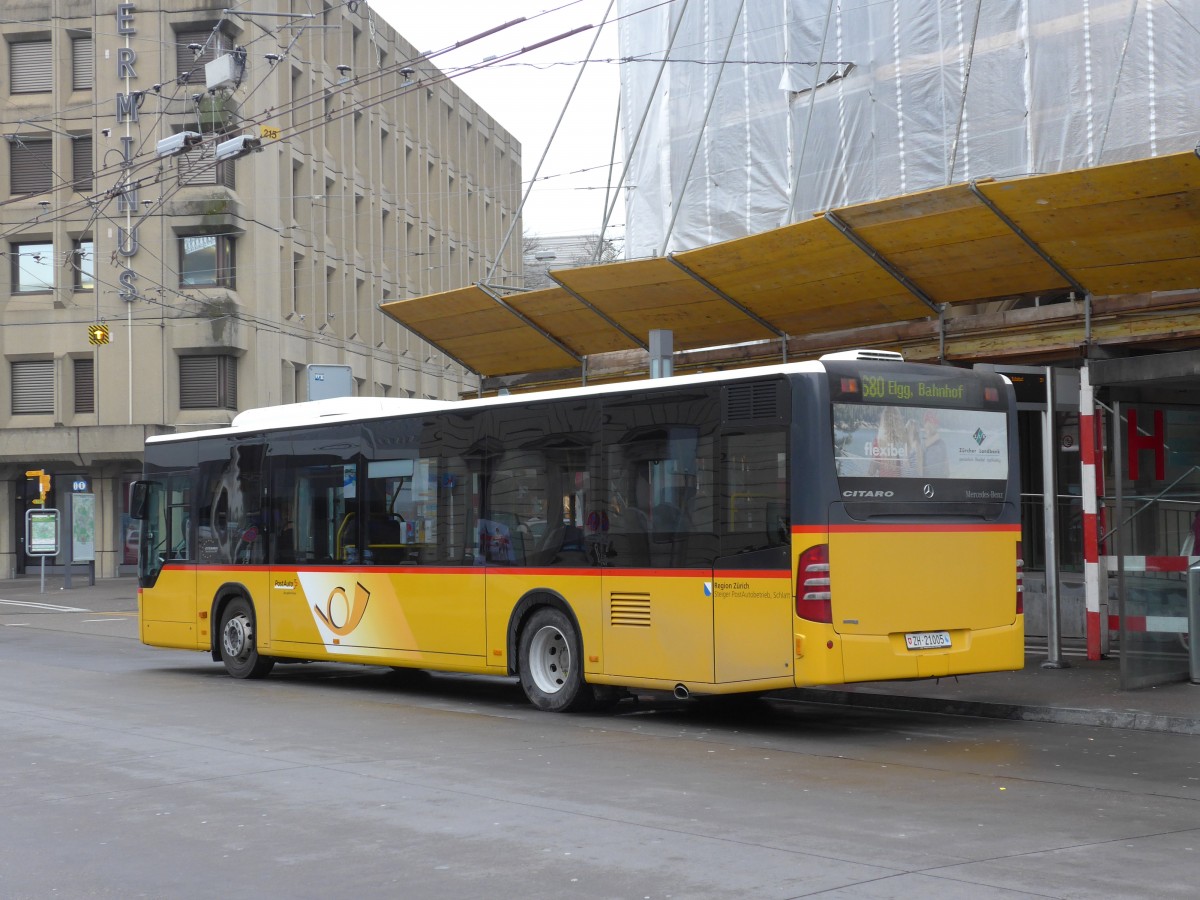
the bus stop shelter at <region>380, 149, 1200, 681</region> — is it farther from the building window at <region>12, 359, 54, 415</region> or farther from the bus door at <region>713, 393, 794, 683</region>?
the building window at <region>12, 359, 54, 415</region>

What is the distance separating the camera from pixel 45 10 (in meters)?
47.6

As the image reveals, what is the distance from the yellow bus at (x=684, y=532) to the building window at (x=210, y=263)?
1215 inches

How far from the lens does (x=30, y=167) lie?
47.8m

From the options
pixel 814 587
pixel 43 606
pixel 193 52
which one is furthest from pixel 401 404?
pixel 193 52

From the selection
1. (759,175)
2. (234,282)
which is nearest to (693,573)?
(759,175)

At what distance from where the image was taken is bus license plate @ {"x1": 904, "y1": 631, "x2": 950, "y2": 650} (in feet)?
39.0

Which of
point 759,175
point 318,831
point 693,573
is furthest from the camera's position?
point 759,175

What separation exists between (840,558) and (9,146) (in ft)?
140

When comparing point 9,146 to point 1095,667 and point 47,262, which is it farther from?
point 1095,667

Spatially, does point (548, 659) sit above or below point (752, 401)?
below

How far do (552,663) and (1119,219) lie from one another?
6.42 meters

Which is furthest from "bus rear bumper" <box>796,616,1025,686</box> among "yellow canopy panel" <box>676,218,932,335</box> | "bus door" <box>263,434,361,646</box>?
"bus door" <box>263,434,361,646</box>

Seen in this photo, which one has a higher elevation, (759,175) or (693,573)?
(759,175)

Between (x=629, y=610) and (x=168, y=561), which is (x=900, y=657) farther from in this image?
(x=168, y=561)
